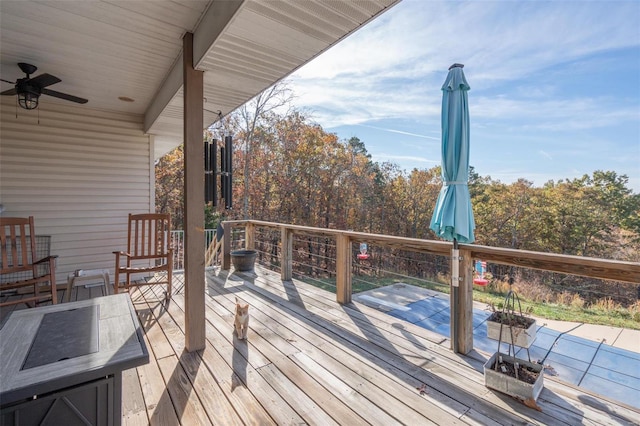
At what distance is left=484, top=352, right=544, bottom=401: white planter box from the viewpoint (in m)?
1.85

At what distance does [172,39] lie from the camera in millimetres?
2541

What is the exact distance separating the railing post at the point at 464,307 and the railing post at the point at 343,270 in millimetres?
1435

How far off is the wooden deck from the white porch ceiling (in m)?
2.44

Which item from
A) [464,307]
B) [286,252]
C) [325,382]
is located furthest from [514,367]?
[286,252]

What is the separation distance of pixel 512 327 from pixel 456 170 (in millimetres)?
1276

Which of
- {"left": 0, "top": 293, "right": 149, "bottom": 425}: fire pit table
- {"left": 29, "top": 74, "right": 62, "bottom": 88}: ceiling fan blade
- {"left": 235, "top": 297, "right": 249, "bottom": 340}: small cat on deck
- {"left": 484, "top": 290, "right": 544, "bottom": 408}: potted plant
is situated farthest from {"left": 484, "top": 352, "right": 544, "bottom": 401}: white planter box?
{"left": 29, "top": 74, "right": 62, "bottom": 88}: ceiling fan blade

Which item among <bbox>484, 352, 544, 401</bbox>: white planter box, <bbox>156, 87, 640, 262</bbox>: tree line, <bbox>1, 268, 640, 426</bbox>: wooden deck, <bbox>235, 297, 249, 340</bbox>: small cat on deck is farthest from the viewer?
<bbox>156, 87, 640, 262</bbox>: tree line

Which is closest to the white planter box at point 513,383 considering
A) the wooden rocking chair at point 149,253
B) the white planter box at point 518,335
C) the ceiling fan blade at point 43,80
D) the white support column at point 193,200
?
the white planter box at point 518,335

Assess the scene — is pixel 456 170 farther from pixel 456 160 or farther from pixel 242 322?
pixel 242 322

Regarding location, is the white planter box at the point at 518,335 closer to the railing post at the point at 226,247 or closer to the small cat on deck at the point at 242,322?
the small cat on deck at the point at 242,322

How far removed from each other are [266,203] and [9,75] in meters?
10.6

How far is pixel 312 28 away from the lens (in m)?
2.01

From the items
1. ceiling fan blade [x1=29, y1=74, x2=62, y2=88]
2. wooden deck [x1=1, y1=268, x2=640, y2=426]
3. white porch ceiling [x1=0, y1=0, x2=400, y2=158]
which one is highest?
white porch ceiling [x1=0, y1=0, x2=400, y2=158]

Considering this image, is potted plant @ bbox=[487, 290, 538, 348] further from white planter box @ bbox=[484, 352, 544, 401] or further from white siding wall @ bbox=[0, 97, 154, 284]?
white siding wall @ bbox=[0, 97, 154, 284]
